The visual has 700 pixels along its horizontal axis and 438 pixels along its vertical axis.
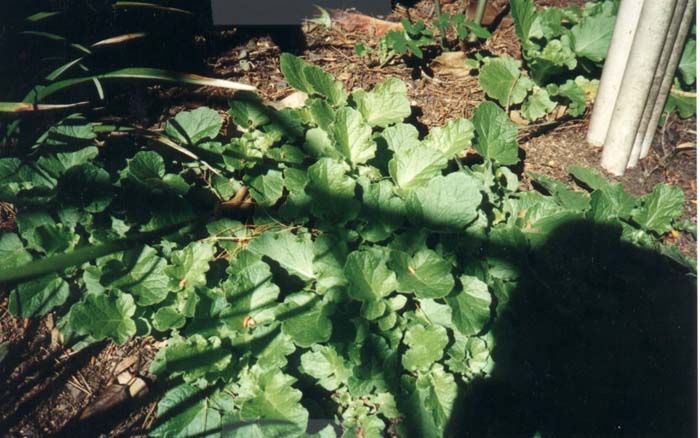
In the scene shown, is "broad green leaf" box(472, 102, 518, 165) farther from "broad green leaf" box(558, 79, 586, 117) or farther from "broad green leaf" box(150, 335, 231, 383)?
"broad green leaf" box(150, 335, 231, 383)

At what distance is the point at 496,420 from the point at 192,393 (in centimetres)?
85

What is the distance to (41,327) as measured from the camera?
1561 millimetres

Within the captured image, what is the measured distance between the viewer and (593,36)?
202cm

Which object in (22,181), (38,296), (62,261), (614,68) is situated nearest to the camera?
(62,261)

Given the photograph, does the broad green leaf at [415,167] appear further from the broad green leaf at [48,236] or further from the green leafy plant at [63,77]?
the broad green leaf at [48,236]

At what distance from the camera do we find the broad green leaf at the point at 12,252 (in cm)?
144

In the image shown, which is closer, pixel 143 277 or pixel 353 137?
pixel 143 277

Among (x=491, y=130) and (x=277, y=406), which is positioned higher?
(x=491, y=130)

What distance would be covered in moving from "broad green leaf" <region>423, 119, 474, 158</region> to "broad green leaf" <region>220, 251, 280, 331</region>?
2.29ft

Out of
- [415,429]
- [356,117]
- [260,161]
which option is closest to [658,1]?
[356,117]

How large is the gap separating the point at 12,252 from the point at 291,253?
798 millimetres

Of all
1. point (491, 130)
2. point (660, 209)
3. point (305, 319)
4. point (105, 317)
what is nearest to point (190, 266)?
point (105, 317)

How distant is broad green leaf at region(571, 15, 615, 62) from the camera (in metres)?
2.00

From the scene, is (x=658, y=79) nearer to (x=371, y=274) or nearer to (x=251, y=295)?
(x=371, y=274)
